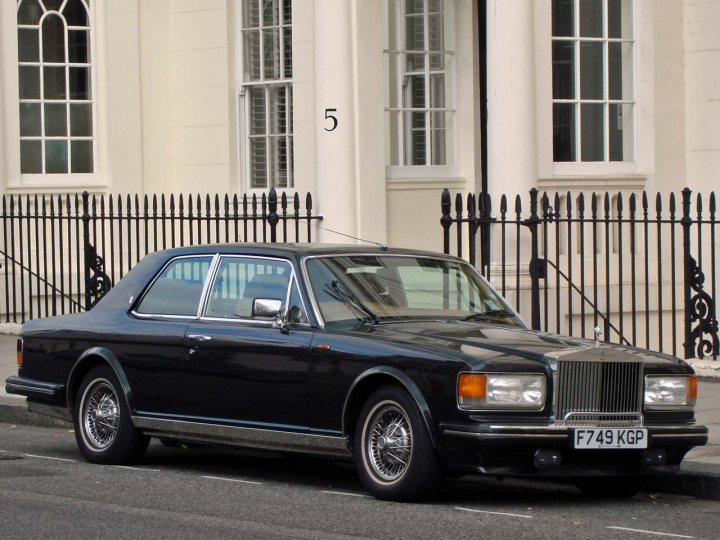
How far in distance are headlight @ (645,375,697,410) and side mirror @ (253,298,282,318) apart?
2321 millimetres

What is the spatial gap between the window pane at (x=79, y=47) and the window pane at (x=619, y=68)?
7105mm

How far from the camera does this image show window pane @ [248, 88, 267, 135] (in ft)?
64.1

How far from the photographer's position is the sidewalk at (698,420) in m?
9.09

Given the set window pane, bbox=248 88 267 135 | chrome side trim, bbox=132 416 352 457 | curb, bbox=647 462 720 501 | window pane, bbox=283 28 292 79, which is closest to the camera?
chrome side trim, bbox=132 416 352 457

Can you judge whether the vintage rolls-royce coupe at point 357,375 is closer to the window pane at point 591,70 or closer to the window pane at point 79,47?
the window pane at point 591,70

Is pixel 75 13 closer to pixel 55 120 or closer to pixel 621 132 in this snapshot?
pixel 55 120

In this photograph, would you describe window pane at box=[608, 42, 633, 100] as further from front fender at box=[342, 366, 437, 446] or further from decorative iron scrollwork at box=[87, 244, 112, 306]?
front fender at box=[342, 366, 437, 446]

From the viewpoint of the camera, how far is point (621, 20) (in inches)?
686

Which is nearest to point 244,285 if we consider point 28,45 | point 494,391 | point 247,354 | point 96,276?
point 247,354

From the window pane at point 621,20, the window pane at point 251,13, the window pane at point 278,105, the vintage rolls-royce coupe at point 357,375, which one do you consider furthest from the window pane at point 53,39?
the vintage rolls-royce coupe at point 357,375

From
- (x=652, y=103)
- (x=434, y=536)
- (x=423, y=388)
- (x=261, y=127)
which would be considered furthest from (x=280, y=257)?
(x=261, y=127)

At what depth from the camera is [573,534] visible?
25.4 ft

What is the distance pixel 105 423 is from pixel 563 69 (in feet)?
28.2

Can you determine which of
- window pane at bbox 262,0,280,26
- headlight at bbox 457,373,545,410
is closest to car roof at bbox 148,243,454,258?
headlight at bbox 457,373,545,410
